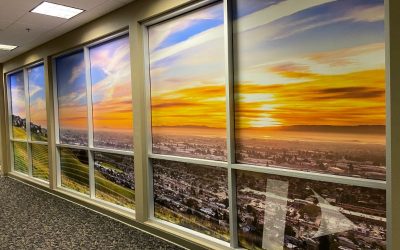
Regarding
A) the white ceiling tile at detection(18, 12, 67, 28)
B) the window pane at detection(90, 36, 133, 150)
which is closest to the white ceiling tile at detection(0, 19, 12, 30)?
the white ceiling tile at detection(18, 12, 67, 28)

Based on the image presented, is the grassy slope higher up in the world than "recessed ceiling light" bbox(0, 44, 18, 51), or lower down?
lower down

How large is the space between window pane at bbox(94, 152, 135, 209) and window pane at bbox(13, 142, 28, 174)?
366 cm

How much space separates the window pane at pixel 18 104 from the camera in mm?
7915

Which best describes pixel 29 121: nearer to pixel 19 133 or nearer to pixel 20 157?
pixel 19 133

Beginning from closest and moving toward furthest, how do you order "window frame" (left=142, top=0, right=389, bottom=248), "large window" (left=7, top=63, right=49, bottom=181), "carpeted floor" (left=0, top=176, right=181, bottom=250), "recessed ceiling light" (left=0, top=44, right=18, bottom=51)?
1. "window frame" (left=142, top=0, right=389, bottom=248)
2. "carpeted floor" (left=0, top=176, right=181, bottom=250)
3. "recessed ceiling light" (left=0, top=44, right=18, bottom=51)
4. "large window" (left=7, top=63, right=49, bottom=181)

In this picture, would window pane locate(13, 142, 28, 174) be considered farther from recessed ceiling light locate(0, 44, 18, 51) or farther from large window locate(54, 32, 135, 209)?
recessed ceiling light locate(0, 44, 18, 51)

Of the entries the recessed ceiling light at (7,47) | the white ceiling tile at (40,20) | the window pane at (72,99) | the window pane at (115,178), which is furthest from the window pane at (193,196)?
the recessed ceiling light at (7,47)

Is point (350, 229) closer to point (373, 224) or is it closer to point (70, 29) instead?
point (373, 224)

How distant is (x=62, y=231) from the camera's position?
167 inches

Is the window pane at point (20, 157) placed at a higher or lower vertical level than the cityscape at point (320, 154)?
lower

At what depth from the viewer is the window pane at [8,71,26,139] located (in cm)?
791

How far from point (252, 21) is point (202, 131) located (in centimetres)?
129

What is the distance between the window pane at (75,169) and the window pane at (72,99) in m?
0.20

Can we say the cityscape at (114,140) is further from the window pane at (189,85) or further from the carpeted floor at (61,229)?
the carpeted floor at (61,229)
